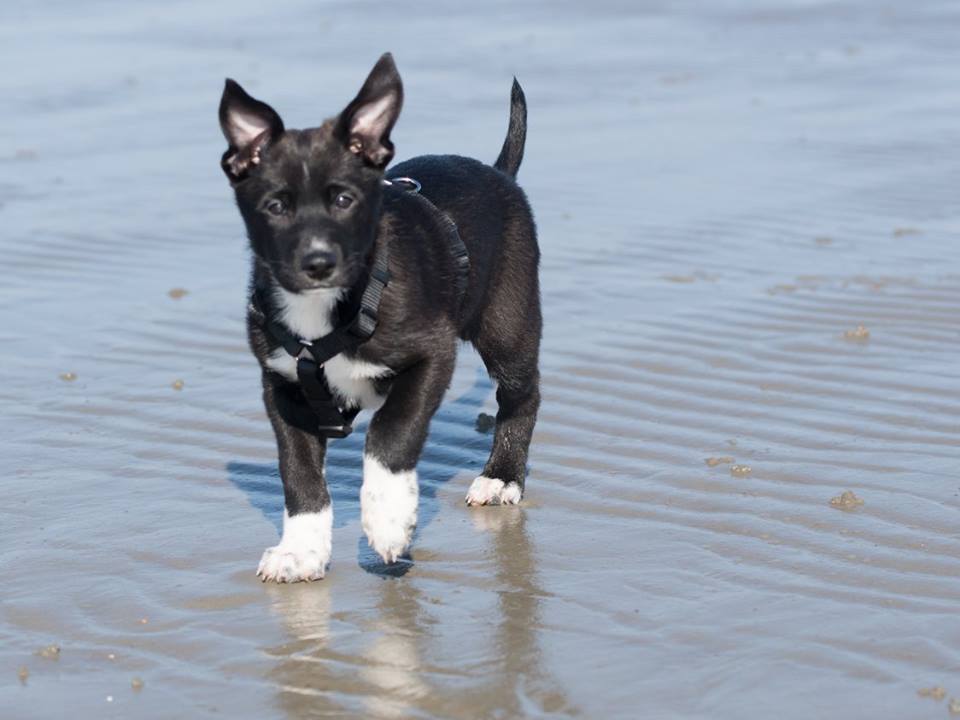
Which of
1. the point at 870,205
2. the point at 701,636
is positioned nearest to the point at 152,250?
the point at 870,205

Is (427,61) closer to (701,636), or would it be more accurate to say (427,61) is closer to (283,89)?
(283,89)

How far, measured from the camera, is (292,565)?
179 inches

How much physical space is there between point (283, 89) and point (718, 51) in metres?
3.76

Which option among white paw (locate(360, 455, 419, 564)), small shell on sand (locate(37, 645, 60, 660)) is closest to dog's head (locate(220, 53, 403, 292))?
white paw (locate(360, 455, 419, 564))

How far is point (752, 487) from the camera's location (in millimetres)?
5246

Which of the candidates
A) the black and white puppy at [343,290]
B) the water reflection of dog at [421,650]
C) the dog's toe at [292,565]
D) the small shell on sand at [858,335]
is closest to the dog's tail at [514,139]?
the black and white puppy at [343,290]

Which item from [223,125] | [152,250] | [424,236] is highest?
[223,125]

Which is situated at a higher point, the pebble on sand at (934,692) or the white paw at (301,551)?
the pebble on sand at (934,692)

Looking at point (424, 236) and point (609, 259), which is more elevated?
point (424, 236)

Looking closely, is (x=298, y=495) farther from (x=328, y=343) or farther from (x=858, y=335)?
(x=858, y=335)

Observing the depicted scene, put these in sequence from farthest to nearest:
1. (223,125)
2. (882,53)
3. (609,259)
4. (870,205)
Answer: (882,53), (870,205), (609,259), (223,125)

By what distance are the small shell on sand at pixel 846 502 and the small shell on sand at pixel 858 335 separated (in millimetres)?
1899

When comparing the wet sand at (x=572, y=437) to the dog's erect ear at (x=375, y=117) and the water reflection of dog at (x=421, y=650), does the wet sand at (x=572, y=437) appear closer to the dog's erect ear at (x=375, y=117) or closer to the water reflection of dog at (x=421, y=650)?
the water reflection of dog at (x=421, y=650)

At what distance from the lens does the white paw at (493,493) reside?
5.22 metres
